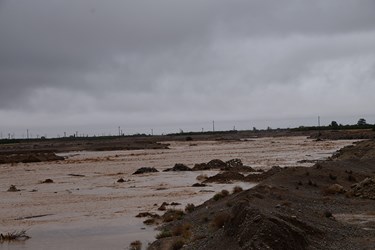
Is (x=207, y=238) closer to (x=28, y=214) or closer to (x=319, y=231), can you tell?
(x=319, y=231)

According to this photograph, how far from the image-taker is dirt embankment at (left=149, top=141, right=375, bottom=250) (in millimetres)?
13508

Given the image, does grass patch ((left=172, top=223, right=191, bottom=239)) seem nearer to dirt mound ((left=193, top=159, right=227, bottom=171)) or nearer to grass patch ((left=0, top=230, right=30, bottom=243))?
grass patch ((left=0, top=230, right=30, bottom=243))

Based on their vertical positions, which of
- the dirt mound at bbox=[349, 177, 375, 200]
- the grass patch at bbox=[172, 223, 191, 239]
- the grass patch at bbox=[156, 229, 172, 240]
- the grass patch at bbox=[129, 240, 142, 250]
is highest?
the dirt mound at bbox=[349, 177, 375, 200]

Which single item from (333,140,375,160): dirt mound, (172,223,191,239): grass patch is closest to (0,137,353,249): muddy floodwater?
(172,223,191,239): grass patch

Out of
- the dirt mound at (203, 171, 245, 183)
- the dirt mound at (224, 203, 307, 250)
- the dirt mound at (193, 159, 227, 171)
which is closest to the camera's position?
the dirt mound at (224, 203, 307, 250)

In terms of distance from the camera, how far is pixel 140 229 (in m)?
21.3

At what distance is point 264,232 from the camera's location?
1298 cm

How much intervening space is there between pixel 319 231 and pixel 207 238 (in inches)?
132

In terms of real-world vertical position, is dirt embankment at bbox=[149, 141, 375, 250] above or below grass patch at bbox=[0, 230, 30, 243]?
above

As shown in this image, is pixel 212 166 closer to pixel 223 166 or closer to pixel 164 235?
pixel 223 166

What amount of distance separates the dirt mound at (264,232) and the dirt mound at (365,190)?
991 centimetres

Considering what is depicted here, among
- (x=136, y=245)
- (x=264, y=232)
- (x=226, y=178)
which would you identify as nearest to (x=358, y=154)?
(x=226, y=178)

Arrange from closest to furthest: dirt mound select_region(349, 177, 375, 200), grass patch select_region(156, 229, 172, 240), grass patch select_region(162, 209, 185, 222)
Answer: grass patch select_region(156, 229, 172, 240) < grass patch select_region(162, 209, 185, 222) < dirt mound select_region(349, 177, 375, 200)

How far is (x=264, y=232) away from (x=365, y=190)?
42.0 feet
